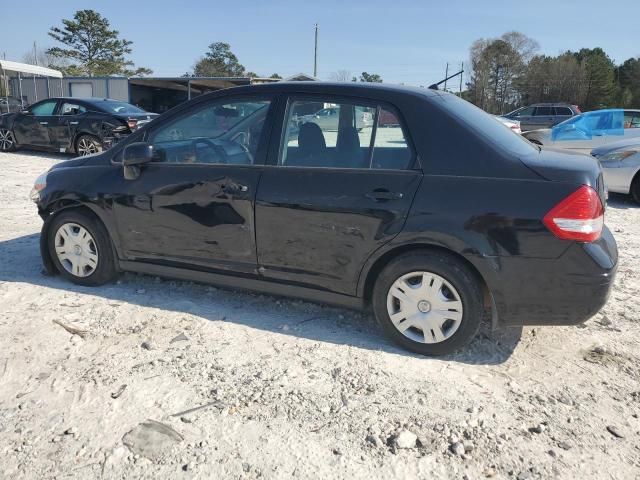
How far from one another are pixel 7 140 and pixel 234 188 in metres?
12.9

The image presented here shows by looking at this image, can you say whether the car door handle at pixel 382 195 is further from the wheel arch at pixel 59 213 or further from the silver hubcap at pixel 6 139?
the silver hubcap at pixel 6 139

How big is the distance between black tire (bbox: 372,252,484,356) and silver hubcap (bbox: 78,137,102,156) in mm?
10817

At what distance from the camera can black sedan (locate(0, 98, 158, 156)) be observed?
12109 mm

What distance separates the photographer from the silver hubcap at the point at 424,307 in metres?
3.24

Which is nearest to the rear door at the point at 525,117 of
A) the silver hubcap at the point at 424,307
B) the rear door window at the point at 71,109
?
the rear door window at the point at 71,109

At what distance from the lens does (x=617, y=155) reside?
27.8 feet

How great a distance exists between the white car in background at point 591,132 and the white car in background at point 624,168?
3231mm

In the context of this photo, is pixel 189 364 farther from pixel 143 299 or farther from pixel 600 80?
pixel 600 80

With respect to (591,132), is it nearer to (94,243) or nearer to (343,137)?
(343,137)

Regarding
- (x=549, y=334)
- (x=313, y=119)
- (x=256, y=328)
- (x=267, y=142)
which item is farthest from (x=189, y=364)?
(x=549, y=334)

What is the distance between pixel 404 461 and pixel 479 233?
136cm

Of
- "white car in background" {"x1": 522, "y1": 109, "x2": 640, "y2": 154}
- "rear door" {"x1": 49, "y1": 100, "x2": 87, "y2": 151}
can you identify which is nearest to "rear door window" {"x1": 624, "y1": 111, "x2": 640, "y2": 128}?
"white car in background" {"x1": 522, "y1": 109, "x2": 640, "y2": 154}

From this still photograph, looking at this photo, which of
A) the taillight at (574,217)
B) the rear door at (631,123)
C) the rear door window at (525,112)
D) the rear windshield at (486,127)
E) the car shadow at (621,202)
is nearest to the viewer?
the taillight at (574,217)

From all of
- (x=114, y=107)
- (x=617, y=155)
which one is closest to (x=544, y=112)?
(x=617, y=155)
